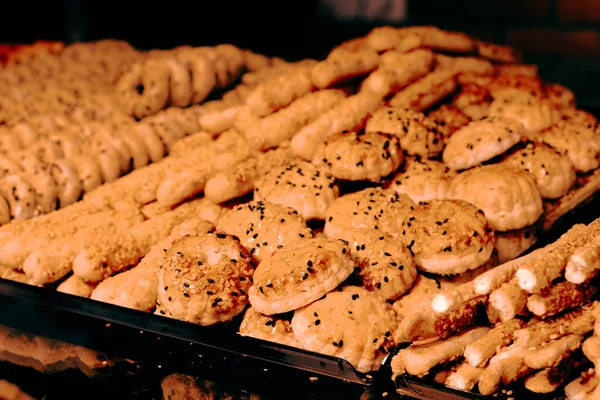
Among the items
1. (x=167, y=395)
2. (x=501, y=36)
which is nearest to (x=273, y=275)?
(x=167, y=395)

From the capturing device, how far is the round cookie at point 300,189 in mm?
3264

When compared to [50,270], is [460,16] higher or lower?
higher

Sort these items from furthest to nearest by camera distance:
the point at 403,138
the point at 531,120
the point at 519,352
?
the point at 531,120 → the point at 403,138 → the point at 519,352

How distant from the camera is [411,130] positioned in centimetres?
364

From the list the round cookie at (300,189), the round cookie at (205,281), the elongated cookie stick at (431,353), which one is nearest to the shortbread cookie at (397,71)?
the round cookie at (300,189)

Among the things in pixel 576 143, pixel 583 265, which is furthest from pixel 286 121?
pixel 583 265

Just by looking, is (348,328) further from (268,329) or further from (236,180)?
(236,180)

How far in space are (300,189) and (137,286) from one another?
983 mm

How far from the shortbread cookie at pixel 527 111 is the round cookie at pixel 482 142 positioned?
0.57 metres

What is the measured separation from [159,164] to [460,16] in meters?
5.07

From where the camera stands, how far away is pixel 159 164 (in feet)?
13.6

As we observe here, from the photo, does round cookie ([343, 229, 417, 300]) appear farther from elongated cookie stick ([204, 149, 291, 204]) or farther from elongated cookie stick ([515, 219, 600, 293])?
elongated cookie stick ([204, 149, 291, 204])

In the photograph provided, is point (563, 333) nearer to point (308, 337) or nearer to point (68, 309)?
point (308, 337)

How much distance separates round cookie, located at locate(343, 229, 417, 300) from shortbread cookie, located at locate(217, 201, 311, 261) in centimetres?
27
